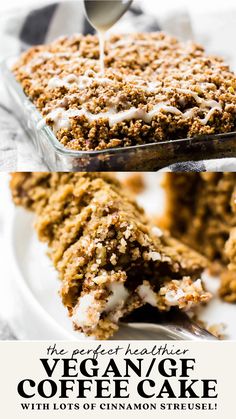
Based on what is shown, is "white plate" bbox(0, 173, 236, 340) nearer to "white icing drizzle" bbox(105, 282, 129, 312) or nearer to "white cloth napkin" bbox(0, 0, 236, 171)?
"white icing drizzle" bbox(105, 282, 129, 312)

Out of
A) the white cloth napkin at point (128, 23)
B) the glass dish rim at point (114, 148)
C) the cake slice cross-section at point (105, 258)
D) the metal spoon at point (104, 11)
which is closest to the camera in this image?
the glass dish rim at point (114, 148)

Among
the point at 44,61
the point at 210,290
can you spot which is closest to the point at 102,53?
the point at 44,61

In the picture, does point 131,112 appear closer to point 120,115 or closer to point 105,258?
point 120,115

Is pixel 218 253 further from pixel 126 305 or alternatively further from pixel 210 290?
pixel 126 305

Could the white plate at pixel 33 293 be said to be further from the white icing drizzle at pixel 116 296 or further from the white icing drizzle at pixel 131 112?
the white icing drizzle at pixel 131 112

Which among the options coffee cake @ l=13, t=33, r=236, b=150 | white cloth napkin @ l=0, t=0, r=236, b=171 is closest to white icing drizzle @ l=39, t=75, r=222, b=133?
coffee cake @ l=13, t=33, r=236, b=150

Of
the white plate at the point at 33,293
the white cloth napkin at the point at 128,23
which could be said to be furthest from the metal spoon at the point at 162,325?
the white cloth napkin at the point at 128,23

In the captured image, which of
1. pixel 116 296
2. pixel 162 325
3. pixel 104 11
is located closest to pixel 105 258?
pixel 116 296
